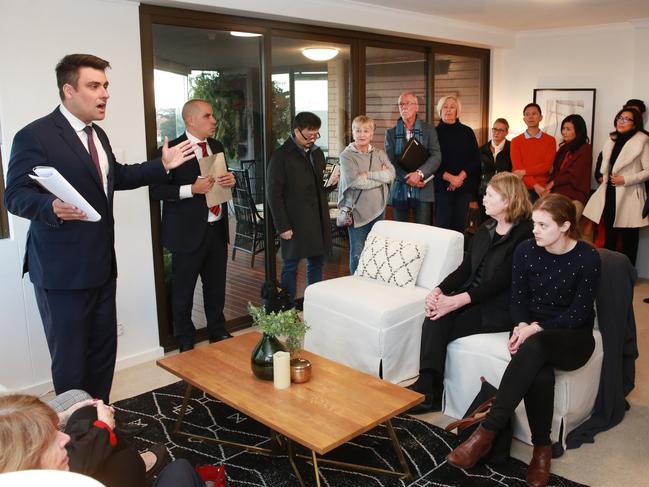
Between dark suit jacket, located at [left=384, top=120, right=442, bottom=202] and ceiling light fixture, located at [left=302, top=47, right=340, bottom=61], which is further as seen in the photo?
dark suit jacket, located at [left=384, top=120, right=442, bottom=202]

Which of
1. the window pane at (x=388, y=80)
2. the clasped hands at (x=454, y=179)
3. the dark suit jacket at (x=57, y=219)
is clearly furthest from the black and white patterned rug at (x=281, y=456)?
the window pane at (x=388, y=80)

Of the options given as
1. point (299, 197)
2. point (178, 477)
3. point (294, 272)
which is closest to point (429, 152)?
point (299, 197)

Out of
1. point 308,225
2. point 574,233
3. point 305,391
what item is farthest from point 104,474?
point 308,225

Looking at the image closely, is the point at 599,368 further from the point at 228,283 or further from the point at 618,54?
the point at 618,54

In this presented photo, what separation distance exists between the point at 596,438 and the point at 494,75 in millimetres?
4619

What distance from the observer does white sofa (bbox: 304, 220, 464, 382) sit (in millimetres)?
3576

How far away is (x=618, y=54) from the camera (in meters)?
6.07

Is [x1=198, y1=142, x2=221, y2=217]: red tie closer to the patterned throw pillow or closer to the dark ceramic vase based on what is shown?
the patterned throw pillow

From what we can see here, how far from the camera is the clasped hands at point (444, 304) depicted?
3268mm

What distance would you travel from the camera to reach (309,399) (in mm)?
2646

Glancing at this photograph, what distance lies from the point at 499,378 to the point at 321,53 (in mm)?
3041

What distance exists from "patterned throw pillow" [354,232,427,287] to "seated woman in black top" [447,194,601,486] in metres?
0.89

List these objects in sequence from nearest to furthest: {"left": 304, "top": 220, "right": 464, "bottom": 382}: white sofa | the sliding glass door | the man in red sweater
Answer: {"left": 304, "top": 220, "right": 464, "bottom": 382}: white sofa, the sliding glass door, the man in red sweater

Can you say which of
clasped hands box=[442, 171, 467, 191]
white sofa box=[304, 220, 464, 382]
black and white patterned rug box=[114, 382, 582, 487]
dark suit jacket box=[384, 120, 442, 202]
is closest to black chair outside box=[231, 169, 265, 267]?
white sofa box=[304, 220, 464, 382]
